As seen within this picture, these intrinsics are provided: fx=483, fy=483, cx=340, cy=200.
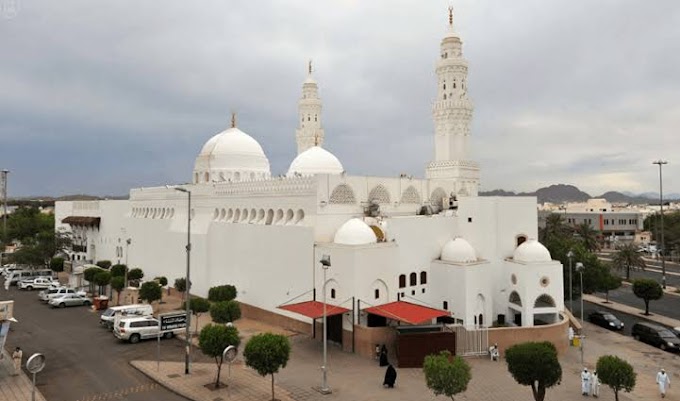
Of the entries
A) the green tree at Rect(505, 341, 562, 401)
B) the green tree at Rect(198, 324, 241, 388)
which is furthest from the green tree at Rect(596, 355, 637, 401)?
the green tree at Rect(198, 324, 241, 388)

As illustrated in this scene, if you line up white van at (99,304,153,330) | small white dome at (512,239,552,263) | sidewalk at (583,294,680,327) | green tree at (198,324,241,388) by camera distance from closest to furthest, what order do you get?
green tree at (198,324,241,388), small white dome at (512,239,552,263), white van at (99,304,153,330), sidewalk at (583,294,680,327)

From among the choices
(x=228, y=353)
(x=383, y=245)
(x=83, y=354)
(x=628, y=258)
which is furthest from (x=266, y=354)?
(x=628, y=258)

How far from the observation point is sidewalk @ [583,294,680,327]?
109ft

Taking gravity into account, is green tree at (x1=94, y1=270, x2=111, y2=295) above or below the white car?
above

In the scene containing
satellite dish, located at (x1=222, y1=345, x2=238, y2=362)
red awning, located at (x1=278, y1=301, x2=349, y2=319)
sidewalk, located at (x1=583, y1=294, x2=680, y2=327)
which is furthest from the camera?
sidewalk, located at (x1=583, y1=294, x2=680, y2=327)

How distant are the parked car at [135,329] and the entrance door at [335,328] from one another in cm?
807

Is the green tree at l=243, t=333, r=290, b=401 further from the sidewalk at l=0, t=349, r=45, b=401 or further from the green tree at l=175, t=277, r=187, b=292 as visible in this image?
the green tree at l=175, t=277, r=187, b=292

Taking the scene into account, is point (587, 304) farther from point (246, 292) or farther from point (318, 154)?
point (246, 292)

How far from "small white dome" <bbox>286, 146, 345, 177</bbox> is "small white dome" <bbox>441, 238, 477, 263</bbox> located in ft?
37.1

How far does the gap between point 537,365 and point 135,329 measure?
18873 millimetres

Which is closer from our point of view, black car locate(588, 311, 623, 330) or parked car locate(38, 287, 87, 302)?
black car locate(588, 311, 623, 330)

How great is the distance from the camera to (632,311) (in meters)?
36.8

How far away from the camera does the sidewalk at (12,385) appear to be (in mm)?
17156

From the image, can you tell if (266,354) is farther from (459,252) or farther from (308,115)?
(308,115)
